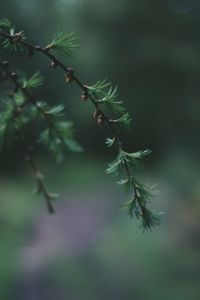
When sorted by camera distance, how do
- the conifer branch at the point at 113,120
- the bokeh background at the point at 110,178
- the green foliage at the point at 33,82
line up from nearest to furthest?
the conifer branch at the point at 113,120 → the green foliage at the point at 33,82 → the bokeh background at the point at 110,178

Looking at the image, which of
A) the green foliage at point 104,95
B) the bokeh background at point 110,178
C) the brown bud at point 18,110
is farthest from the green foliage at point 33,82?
the bokeh background at point 110,178

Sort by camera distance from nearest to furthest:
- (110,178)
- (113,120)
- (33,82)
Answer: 1. (113,120)
2. (33,82)
3. (110,178)

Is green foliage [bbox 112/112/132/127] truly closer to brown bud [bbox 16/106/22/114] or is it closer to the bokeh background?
brown bud [bbox 16/106/22/114]

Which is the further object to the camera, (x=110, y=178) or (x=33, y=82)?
(x=110, y=178)

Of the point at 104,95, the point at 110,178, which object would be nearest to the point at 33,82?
the point at 104,95

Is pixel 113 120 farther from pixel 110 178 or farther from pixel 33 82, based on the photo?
pixel 110 178

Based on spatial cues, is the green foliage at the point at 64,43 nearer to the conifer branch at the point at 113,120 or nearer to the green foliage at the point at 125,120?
the conifer branch at the point at 113,120
